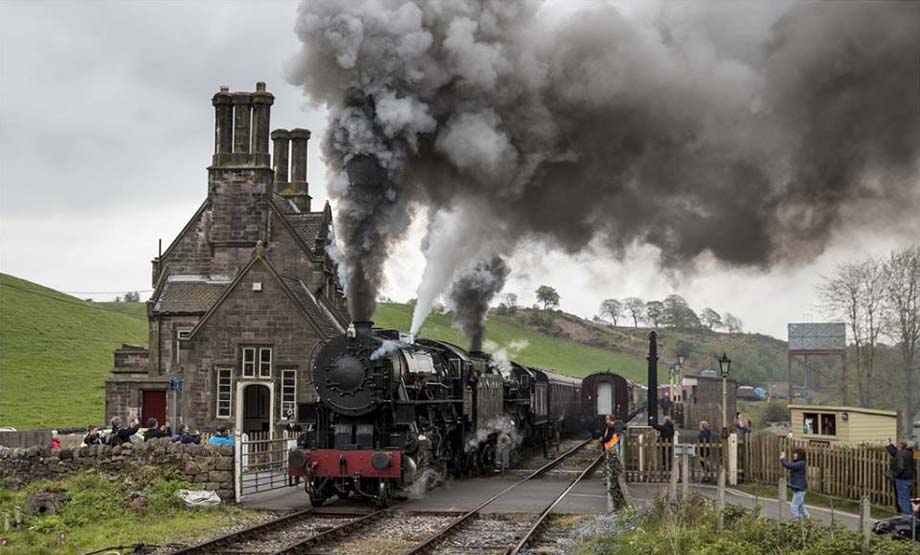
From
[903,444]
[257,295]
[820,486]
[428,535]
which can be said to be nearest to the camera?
[428,535]

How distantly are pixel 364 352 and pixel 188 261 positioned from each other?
22.0 meters

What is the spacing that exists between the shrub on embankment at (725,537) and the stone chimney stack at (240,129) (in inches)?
1030

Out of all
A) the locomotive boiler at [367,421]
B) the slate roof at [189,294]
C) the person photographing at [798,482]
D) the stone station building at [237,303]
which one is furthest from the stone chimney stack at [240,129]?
the person photographing at [798,482]

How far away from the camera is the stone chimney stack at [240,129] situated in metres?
36.0

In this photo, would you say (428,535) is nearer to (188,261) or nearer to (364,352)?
(364,352)

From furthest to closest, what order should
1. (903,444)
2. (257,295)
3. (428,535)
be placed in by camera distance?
(257,295) → (903,444) → (428,535)

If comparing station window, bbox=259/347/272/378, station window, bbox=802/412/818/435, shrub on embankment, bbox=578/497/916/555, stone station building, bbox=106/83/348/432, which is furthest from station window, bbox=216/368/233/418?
shrub on embankment, bbox=578/497/916/555

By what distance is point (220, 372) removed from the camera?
98.3 feet

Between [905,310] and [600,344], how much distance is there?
71373 millimetres

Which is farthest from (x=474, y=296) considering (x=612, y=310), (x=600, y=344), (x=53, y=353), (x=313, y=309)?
(x=612, y=310)

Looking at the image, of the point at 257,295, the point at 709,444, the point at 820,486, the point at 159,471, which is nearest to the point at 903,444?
the point at 820,486

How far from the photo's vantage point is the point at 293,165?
4525cm

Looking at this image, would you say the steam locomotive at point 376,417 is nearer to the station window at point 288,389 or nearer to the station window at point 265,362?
the station window at point 288,389

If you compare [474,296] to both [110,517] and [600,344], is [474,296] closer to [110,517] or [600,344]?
[110,517]
